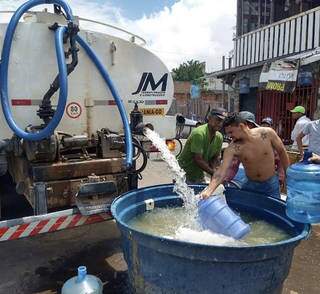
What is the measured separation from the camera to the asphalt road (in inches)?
141

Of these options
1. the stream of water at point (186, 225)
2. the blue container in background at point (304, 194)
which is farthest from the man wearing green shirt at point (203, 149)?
the blue container in background at point (304, 194)

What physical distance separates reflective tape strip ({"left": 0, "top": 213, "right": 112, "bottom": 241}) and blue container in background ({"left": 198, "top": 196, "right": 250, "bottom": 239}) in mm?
961

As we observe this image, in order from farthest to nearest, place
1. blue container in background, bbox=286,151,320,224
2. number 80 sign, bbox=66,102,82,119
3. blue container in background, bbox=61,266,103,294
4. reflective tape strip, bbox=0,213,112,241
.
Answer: number 80 sign, bbox=66,102,82,119, reflective tape strip, bbox=0,213,112,241, blue container in background, bbox=61,266,103,294, blue container in background, bbox=286,151,320,224

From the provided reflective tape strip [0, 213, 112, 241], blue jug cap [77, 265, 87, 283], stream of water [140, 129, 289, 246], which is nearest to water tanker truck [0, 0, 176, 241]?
reflective tape strip [0, 213, 112, 241]

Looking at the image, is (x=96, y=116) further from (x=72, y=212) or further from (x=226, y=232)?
(x=226, y=232)

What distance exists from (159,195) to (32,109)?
1.43 meters

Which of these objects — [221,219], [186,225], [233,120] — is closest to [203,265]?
[221,219]

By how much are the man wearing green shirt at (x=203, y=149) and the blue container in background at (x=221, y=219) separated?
129cm

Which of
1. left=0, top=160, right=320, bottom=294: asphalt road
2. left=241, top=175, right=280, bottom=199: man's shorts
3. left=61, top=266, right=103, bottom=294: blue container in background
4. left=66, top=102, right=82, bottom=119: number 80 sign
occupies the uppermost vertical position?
left=66, top=102, right=82, bottom=119: number 80 sign

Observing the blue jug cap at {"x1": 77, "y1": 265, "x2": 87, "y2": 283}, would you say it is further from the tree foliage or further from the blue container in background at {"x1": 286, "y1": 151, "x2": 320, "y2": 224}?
the tree foliage

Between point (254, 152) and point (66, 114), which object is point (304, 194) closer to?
point (254, 152)

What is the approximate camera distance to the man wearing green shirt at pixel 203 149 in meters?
4.27

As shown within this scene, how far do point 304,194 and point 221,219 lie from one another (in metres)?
0.61

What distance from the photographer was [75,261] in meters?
4.08
